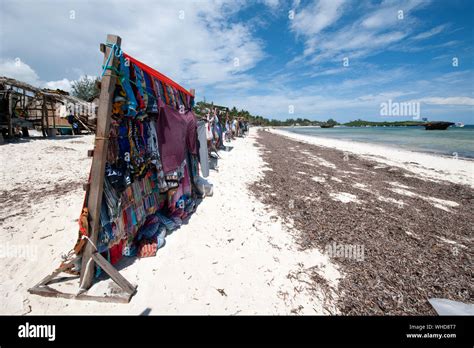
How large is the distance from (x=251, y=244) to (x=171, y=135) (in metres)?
2.74

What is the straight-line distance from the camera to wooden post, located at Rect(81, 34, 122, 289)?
240 centimetres

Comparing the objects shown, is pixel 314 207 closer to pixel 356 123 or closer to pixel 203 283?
pixel 203 283

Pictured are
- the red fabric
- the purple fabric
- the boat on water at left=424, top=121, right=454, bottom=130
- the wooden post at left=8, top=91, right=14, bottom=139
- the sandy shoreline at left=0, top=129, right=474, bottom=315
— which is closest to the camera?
the sandy shoreline at left=0, top=129, right=474, bottom=315

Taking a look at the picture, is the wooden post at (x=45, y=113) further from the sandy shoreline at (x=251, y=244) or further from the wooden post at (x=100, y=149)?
the wooden post at (x=100, y=149)

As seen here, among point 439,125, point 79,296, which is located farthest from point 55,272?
point 439,125

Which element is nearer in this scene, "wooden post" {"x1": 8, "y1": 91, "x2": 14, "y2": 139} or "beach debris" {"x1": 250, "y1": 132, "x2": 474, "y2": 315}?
"beach debris" {"x1": 250, "y1": 132, "x2": 474, "y2": 315}

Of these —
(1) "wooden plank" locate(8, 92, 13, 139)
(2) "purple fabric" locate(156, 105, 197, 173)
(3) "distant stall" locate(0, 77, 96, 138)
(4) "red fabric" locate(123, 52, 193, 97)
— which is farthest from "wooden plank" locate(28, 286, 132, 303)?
(1) "wooden plank" locate(8, 92, 13, 139)

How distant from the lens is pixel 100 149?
2.39 m

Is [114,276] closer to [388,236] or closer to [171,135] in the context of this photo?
[171,135]

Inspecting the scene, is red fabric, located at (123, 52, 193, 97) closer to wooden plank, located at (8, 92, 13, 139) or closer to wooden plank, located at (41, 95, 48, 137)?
wooden plank, located at (8, 92, 13, 139)

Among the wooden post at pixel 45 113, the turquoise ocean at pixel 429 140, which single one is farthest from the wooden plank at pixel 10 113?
the turquoise ocean at pixel 429 140

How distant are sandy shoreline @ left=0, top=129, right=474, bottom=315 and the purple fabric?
149 centimetres

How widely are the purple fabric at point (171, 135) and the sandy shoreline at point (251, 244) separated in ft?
4.88

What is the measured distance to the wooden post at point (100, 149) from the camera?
240 centimetres
